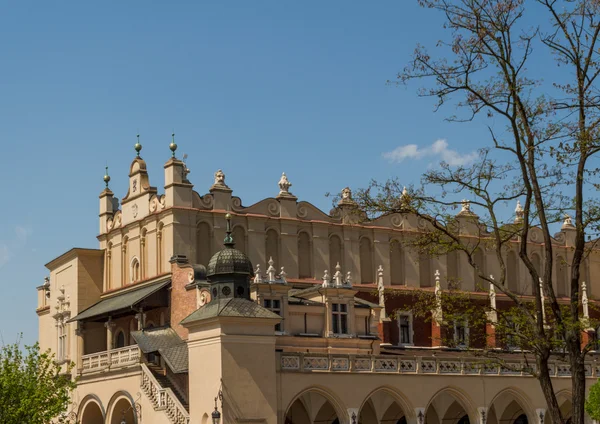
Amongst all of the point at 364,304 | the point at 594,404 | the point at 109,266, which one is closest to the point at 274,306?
the point at 364,304

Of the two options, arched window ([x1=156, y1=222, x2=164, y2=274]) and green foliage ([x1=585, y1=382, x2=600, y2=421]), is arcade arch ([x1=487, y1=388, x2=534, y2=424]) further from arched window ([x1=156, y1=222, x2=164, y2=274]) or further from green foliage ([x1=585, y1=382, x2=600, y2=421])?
arched window ([x1=156, y1=222, x2=164, y2=274])

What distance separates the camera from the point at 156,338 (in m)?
48.1

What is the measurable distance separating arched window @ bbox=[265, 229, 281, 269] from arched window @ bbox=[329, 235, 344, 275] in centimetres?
333

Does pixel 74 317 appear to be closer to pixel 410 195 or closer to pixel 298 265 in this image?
pixel 298 265

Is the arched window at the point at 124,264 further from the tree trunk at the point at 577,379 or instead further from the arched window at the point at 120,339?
the tree trunk at the point at 577,379

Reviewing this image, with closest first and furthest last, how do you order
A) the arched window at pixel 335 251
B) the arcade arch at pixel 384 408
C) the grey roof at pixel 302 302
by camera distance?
1. the arcade arch at pixel 384 408
2. the grey roof at pixel 302 302
3. the arched window at pixel 335 251

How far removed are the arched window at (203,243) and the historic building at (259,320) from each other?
2.0 inches

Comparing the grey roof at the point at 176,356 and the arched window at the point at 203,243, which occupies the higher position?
the arched window at the point at 203,243

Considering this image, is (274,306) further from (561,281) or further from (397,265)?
(561,281)

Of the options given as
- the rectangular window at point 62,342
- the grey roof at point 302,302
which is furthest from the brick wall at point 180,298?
the rectangular window at point 62,342

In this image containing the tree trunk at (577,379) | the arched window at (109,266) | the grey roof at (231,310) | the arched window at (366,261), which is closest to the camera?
the tree trunk at (577,379)

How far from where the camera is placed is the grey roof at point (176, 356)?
1745 inches

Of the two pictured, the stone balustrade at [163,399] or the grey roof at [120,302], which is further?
the grey roof at [120,302]

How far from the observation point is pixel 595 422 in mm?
50656
